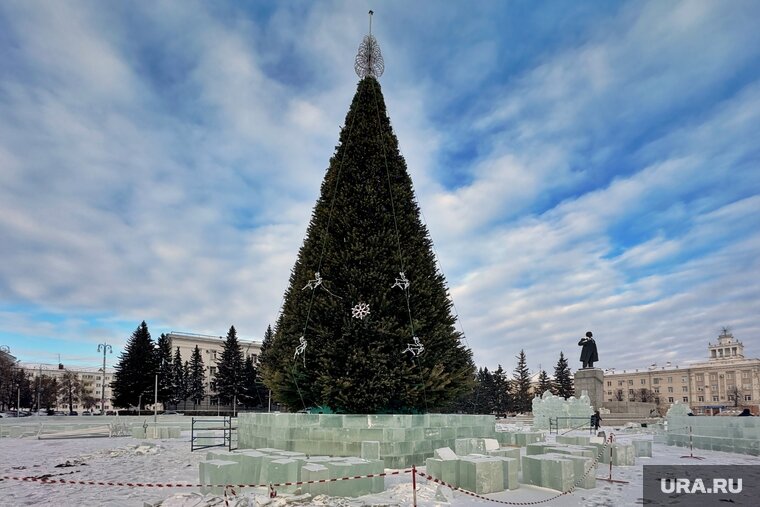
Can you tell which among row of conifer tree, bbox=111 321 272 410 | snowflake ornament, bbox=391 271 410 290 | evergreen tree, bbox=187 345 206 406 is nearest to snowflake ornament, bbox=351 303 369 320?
snowflake ornament, bbox=391 271 410 290

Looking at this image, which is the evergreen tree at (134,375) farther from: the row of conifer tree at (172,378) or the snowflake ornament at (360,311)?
the snowflake ornament at (360,311)

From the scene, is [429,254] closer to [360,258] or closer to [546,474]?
[360,258]

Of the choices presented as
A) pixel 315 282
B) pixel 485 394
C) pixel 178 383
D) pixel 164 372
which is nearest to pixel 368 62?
pixel 315 282

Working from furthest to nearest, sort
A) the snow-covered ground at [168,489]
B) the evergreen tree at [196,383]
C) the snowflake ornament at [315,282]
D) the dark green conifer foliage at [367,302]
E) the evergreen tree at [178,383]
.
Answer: the evergreen tree at [196,383], the evergreen tree at [178,383], the snowflake ornament at [315,282], the dark green conifer foliage at [367,302], the snow-covered ground at [168,489]

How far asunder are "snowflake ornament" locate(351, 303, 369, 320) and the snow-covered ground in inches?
183

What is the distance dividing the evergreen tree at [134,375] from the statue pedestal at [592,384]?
47120mm

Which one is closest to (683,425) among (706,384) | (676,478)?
(676,478)

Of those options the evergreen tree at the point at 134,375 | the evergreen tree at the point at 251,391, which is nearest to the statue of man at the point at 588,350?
the evergreen tree at the point at 251,391

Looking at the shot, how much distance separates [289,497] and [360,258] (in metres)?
7.74

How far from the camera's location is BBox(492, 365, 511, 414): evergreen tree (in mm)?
63500

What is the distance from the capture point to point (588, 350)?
30875 mm

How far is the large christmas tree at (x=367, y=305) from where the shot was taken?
46.2 feet

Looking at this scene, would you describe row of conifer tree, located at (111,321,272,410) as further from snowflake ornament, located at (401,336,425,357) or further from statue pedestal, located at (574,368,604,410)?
snowflake ornament, located at (401,336,425,357)

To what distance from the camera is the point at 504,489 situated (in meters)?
9.61
